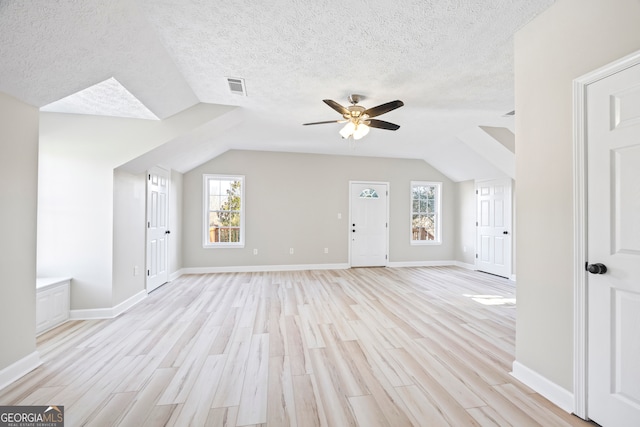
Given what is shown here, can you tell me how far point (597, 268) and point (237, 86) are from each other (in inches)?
134

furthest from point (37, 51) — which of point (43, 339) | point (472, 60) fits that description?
Result: point (472, 60)

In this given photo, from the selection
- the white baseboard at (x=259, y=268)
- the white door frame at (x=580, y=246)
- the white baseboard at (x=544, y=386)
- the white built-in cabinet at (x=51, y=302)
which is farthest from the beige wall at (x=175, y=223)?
the white door frame at (x=580, y=246)

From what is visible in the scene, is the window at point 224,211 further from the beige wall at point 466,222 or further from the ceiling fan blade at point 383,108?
the beige wall at point 466,222

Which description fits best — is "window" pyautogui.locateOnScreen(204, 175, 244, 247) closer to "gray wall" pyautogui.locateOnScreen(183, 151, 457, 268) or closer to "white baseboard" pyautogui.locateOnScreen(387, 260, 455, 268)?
"gray wall" pyautogui.locateOnScreen(183, 151, 457, 268)

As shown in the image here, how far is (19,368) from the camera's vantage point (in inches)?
80.7

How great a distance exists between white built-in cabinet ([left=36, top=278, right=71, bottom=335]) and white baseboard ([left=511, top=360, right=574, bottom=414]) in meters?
4.39

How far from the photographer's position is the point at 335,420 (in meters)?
1.60

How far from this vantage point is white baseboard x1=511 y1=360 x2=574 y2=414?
5.59 feet

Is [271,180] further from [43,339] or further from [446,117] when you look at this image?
[43,339]

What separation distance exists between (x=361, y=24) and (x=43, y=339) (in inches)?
162

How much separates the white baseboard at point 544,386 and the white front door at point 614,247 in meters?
0.12

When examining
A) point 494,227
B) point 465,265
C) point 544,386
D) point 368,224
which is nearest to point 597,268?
point 544,386

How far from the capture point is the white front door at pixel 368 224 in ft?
21.4

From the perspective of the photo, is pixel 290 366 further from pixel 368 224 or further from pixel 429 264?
pixel 429 264
